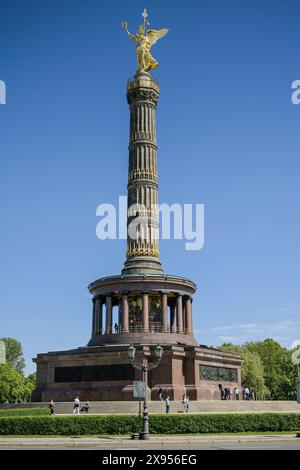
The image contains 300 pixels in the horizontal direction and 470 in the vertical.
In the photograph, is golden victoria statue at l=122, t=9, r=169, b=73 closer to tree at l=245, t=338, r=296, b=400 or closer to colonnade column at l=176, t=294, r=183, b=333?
colonnade column at l=176, t=294, r=183, b=333

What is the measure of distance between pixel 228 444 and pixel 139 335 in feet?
64.2

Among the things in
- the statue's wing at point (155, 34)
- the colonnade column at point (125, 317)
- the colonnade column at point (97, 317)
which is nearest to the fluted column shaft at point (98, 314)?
the colonnade column at point (97, 317)

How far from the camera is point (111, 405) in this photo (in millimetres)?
32031

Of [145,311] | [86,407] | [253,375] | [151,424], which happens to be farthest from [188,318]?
[253,375]

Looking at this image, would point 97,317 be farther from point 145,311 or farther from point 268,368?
point 268,368

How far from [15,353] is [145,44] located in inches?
2526

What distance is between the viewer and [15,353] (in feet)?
316

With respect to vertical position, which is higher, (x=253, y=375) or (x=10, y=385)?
(x=253, y=375)

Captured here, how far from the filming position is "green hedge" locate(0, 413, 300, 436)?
80.6ft

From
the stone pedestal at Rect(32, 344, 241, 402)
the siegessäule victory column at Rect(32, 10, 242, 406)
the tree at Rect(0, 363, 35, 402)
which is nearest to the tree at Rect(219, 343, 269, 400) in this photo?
the siegessäule victory column at Rect(32, 10, 242, 406)

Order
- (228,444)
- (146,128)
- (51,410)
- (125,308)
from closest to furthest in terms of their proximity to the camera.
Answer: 1. (228,444)
2. (51,410)
3. (125,308)
4. (146,128)

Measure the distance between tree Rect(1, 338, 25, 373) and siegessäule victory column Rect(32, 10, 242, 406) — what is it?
56473 millimetres
